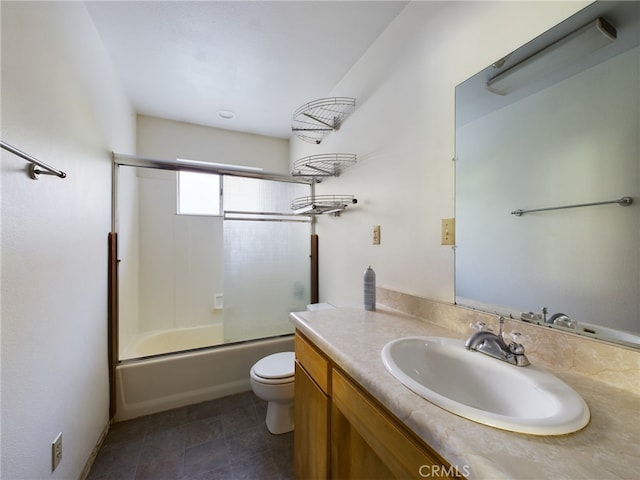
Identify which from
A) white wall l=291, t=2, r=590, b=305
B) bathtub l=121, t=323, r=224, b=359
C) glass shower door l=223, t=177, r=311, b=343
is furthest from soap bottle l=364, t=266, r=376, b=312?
bathtub l=121, t=323, r=224, b=359

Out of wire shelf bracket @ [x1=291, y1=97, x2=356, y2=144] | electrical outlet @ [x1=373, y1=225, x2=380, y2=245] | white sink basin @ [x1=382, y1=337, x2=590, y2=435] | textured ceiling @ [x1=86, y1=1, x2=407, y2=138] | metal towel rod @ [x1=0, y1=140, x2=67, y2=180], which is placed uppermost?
textured ceiling @ [x1=86, y1=1, x2=407, y2=138]

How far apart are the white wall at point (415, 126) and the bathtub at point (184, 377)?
1090 mm

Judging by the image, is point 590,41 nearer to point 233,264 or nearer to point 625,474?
point 625,474

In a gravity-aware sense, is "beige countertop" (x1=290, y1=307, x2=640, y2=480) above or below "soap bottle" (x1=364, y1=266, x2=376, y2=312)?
below

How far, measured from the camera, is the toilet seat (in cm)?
161

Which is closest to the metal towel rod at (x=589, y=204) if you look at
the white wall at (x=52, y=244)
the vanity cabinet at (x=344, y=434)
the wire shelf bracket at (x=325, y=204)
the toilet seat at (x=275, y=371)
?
the vanity cabinet at (x=344, y=434)

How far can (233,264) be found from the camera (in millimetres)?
2260

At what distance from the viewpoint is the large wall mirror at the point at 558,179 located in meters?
0.74

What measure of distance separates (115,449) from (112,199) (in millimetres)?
1612

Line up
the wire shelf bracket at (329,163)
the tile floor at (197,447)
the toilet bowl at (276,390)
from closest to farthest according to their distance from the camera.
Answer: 1. the tile floor at (197,447)
2. the toilet bowl at (276,390)
3. the wire shelf bracket at (329,163)

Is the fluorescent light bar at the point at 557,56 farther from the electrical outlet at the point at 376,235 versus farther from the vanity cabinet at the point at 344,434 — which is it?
the vanity cabinet at the point at 344,434

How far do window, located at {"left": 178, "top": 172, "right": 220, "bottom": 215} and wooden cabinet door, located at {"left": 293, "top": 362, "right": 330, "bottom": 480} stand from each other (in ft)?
7.38

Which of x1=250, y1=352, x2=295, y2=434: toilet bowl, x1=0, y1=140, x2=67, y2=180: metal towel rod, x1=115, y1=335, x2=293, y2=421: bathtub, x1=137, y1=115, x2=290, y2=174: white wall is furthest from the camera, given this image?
x1=137, y1=115, x2=290, y2=174: white wall

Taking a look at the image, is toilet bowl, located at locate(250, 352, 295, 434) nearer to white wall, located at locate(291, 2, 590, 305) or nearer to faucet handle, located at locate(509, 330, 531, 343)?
white wall, located at locate(291, 2, 590, 305)
